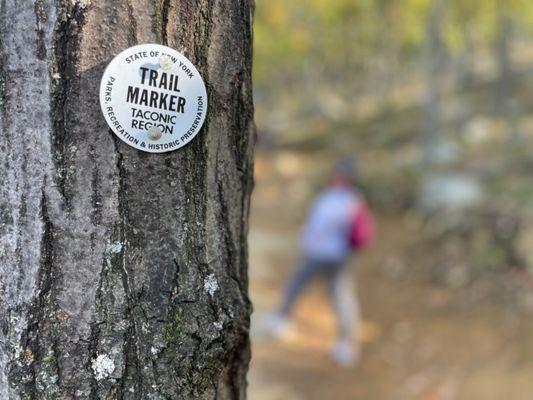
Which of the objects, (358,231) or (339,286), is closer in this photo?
(358,231)

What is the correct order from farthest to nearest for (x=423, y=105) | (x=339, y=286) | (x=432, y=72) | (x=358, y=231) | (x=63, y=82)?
(x=423, y=105) < (x=432, y=72) < (x=339, y=286) < (x=358, y=231) < (x=63, y=82)

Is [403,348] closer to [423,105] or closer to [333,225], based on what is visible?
[333,225]

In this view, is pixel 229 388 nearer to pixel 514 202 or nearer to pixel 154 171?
pixel 154 171

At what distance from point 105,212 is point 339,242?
13.1 ft

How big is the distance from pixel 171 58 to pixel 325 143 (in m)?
20.9

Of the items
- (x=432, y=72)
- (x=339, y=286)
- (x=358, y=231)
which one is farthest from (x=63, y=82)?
(x=432, y=72)

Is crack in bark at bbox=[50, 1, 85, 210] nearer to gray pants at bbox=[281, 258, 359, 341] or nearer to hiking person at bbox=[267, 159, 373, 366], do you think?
hiking person at bbox=[267, 159, 373, 366]

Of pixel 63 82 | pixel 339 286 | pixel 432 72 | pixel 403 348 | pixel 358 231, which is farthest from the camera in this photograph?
pixel 432 72

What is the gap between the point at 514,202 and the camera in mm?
7590

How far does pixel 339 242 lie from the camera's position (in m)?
4.80

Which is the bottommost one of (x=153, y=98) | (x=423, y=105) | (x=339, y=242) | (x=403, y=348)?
(x=403, y=348)

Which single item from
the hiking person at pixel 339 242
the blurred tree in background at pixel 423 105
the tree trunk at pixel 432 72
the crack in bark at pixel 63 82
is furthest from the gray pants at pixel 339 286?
the tree trunk at pixel 432 72

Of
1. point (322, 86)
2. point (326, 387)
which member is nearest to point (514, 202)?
point (326, 387)

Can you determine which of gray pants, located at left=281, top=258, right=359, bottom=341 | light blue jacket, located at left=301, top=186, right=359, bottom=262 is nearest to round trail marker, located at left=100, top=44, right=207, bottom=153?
light blue jacket, located at left=301, top=186, right=359, bottom=262
